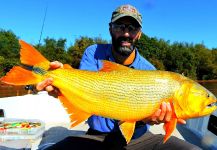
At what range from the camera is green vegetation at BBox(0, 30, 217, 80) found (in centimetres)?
5535

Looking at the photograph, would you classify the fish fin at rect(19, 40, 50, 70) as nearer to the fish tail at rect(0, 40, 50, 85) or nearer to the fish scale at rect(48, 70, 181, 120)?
the fish tail at rect(0, 40, 50, 85)

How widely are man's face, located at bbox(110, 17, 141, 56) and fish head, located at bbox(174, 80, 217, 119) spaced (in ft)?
4.58

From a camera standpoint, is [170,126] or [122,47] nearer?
[170,126]

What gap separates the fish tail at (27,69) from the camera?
360cm

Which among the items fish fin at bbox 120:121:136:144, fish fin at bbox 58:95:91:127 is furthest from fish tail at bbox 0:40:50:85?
fish fin at bbox 120:121:136:144

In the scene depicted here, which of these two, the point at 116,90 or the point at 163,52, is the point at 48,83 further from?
the point at 163,52

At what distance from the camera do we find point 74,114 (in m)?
3.86

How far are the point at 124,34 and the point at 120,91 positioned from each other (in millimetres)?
1471

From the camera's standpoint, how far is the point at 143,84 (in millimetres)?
3793

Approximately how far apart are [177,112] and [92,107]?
806 mm

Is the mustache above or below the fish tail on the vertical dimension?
above

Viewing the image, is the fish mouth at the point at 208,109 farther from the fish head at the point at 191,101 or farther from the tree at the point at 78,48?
the tree at the point at 78,48

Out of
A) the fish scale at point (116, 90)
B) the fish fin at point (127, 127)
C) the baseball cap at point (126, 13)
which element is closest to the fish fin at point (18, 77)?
the fish scale at point (116, 90)

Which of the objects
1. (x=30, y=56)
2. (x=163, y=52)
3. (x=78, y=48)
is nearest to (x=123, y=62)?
(x=30, y=56)
